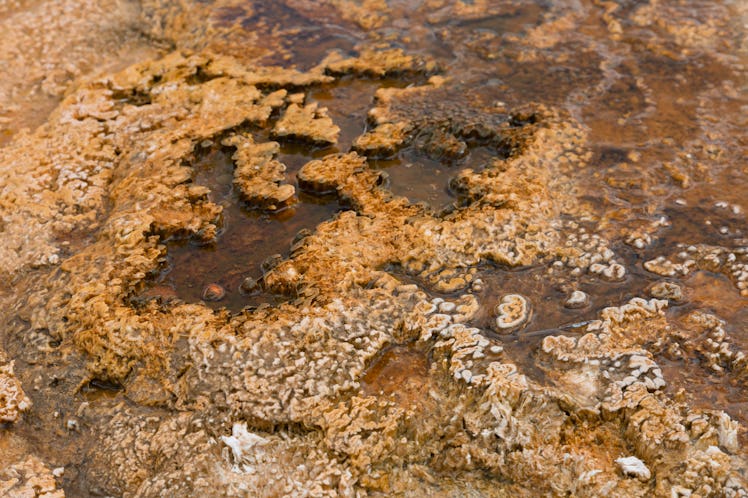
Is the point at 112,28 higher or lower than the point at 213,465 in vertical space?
higher

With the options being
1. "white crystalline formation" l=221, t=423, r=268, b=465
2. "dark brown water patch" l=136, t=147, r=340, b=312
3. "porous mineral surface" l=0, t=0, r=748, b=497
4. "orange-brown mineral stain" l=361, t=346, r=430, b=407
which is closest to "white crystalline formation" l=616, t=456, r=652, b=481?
Result: "porous mineral surface" l=0, t=0, r=748, b=497

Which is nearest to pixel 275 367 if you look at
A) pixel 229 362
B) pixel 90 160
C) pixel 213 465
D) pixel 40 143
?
pixel 229 362

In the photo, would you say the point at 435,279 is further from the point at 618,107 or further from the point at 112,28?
the point at 112,28

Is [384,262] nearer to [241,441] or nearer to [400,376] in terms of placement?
[400,376]

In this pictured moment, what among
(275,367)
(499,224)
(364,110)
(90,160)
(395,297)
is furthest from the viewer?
(364,110)

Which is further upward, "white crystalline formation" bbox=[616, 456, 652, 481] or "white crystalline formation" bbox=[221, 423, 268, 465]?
"white crystalline formation" bbox=[221, 423, 268, 465]

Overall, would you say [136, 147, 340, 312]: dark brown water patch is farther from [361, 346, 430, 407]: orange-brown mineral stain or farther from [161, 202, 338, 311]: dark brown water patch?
[361, 346, 430, 407]: orange-brown mineral stain

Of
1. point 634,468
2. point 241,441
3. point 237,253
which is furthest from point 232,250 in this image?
point 634,468

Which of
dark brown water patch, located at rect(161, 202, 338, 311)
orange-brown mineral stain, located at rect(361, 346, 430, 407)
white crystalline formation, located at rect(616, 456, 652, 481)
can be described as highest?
dark brown water patch, located at rect(161, 202, 338, 311)
